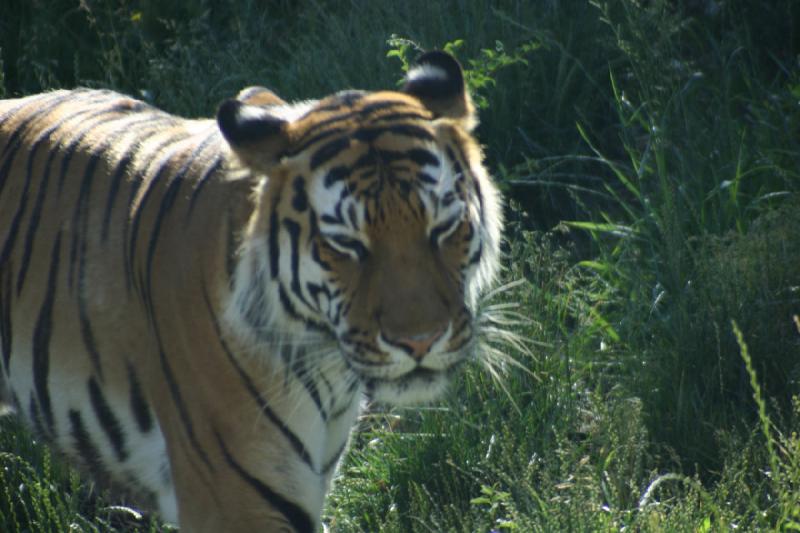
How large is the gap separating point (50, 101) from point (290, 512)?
153 centimetres

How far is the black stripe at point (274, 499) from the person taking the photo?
10.1 feet

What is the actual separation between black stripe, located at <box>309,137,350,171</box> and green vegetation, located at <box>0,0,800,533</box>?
708 mm

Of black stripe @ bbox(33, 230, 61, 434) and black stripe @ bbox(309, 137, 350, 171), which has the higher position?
black stripe @ bbox(309, 137, 350, 171)

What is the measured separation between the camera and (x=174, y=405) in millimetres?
3160

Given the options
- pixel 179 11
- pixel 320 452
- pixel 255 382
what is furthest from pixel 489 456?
pixel 179 11

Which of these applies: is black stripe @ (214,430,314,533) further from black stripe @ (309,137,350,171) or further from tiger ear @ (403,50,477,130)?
tiger ear @ (403,50,477,130)

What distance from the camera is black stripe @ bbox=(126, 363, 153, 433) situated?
334 centimetres

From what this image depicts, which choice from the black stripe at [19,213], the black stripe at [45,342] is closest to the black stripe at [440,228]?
the black stripe at [45,342]

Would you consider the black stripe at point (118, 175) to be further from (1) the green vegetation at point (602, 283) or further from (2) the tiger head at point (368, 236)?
(1) the green vegetation at point (602, 283)

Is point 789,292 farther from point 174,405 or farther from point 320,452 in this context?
point 174,405

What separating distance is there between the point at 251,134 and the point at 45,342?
37.3 inches

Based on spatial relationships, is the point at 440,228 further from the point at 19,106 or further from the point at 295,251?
the point at 19,106

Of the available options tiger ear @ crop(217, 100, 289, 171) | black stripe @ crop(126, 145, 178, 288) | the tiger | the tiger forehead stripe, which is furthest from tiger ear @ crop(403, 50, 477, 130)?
black stripe @ crop(126, 145, 178, 288)

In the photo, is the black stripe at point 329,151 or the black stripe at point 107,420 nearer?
the black stripe at point 329,151
